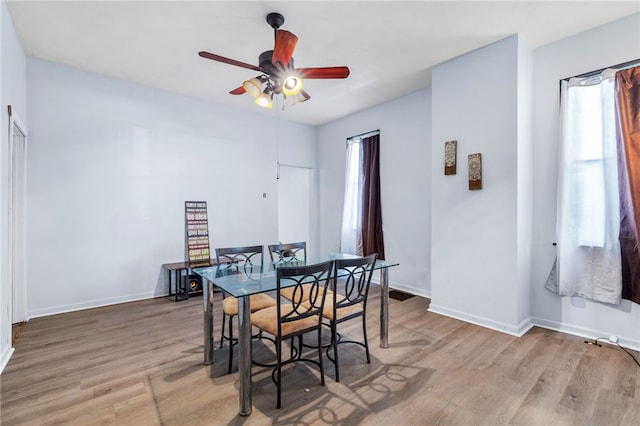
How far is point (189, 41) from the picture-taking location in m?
3.03

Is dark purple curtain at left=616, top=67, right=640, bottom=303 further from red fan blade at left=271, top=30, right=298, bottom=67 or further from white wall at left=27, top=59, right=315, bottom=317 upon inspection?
white wall at left=27, top=59, right=315, bottom=317

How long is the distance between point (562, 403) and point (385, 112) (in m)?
4.08

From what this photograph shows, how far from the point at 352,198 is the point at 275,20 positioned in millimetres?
3278

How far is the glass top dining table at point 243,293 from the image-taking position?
186 cm

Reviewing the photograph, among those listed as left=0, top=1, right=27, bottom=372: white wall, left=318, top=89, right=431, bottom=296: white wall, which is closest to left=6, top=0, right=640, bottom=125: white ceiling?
left=0, top=1, right=27, bottom=372: white wall

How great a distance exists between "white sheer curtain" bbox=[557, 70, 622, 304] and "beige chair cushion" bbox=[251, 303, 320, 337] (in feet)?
8.54

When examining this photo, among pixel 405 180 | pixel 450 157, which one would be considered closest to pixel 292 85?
pixel 450 157

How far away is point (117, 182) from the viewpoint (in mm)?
3947

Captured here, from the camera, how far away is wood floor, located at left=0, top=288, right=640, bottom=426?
1849 millimetres

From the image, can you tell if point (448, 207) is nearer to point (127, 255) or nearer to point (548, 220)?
point (548, 220)

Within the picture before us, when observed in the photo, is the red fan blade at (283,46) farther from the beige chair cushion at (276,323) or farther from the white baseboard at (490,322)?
the white baseboard at (490,322)

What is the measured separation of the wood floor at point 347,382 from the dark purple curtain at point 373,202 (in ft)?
6.35

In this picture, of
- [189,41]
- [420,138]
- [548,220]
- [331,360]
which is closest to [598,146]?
[548,220]

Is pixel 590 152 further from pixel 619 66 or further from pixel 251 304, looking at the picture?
Answer: pixel 251 304
